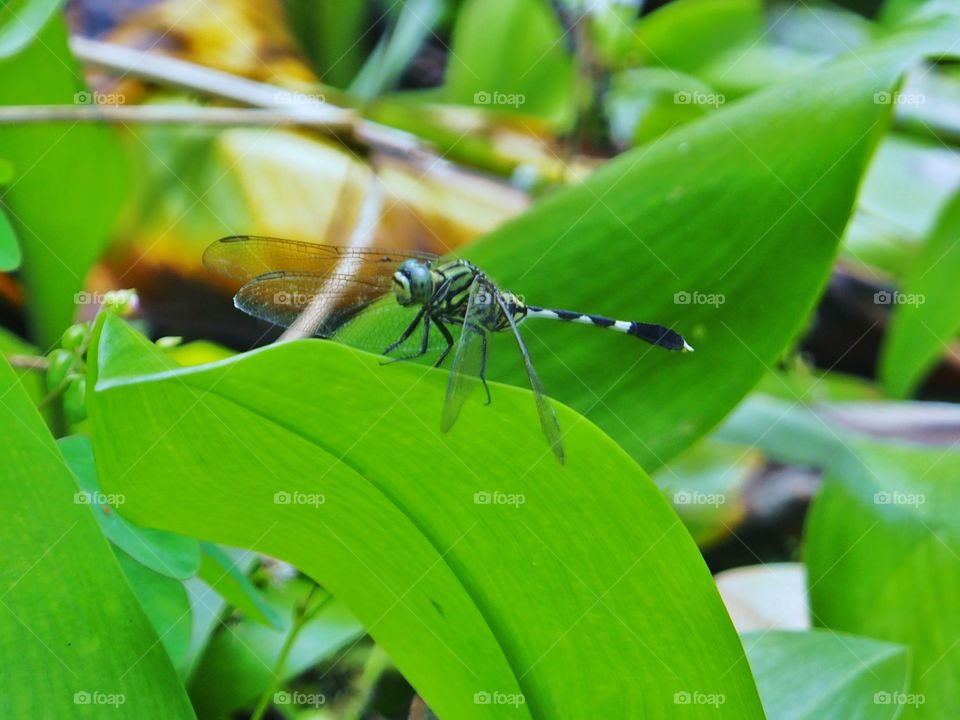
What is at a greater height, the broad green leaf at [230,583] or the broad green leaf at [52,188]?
the broad green leaf at [52,188]

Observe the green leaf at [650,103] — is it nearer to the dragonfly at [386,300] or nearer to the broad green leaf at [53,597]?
the dragonfly at [386,300]

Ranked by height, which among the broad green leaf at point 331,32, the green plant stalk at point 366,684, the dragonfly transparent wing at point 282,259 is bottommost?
the green plant stalk at point 366,684

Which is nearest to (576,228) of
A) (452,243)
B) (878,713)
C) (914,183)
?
(878,713)

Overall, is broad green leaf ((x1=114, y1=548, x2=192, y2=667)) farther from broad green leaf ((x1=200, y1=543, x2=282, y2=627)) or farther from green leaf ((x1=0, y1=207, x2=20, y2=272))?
green leaf ((x1=0, y1=207, x2=20, y2=272))

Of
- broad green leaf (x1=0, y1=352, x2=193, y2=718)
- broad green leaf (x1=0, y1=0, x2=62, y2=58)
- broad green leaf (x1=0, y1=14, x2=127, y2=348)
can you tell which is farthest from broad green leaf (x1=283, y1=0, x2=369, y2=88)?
broad green leaf (x1=0, y1=352, x2=193, y2=718)

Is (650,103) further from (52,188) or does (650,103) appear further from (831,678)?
(831,678)

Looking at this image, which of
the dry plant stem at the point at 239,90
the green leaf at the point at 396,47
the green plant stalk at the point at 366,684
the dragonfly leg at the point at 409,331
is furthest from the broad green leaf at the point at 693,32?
the green plant stalk at the point at 366,684

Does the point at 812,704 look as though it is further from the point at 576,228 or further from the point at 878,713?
the point at 576,228

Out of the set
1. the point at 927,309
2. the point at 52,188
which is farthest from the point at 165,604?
the point at 927,309
